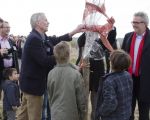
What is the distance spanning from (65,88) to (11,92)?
2.04 m

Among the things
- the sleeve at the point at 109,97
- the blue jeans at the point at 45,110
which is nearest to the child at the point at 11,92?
the blue jeans at the point at 45,110

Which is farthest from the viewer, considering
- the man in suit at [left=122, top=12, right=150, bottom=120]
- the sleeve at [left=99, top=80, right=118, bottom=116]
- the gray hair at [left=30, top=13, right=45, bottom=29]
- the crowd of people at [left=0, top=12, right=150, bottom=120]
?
the man in suit at [left=122, top=12, right=150, bottom=120]

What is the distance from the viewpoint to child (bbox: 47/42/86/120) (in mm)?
4938

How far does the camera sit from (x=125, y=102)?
4652 millimetres

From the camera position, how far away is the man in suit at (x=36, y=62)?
17.7 feet

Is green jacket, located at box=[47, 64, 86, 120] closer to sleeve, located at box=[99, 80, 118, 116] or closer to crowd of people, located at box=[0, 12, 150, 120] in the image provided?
crowd of people, located at box=[0, 12, 150, 120]

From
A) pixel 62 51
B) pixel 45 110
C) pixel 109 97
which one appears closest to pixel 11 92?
pixel 45 110

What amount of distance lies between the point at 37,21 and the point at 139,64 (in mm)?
1589

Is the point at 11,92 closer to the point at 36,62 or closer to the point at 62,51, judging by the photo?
the point at 36,62

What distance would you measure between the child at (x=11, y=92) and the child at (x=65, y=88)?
1.83 meters

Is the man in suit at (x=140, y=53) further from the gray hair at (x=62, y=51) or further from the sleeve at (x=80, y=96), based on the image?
the gray hair at (x=62, y=51)

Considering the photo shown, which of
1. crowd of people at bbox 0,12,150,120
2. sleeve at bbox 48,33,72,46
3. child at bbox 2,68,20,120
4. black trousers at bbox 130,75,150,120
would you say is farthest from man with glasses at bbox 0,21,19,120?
black trousers at bbox 130,75,150,120

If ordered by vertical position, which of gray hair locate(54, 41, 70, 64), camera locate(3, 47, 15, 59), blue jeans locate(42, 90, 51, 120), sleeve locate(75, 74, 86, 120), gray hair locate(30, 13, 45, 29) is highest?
gray hair locate(30, 13, 45, 29)

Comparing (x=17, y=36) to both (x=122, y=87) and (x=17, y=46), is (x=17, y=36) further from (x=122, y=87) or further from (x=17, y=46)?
(x=122, y=87)
